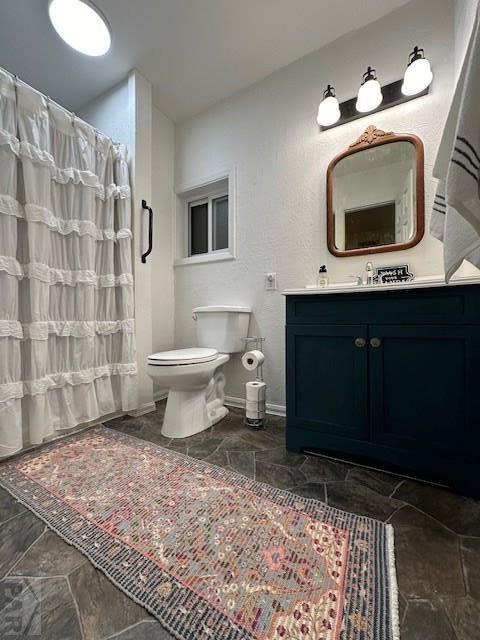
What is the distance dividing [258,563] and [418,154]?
1933 millimetres

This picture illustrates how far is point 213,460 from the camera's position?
1.25 meters

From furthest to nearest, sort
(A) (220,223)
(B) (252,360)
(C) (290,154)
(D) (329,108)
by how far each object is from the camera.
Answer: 1. (A) (220,223)
2. (C) (290,154)
3. (B) (252,360)
4. (D) (329,108)

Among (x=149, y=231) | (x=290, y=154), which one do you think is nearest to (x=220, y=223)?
(x=149, y=231)

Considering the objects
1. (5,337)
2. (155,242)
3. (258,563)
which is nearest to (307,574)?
(258,563)

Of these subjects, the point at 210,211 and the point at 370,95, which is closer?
the point at 370,95

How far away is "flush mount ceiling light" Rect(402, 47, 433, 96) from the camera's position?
134cm

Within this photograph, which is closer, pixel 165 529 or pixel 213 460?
pixel 165 529

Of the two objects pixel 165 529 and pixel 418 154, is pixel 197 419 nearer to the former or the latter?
pixel 165 529

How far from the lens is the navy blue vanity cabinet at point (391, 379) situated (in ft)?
3.19

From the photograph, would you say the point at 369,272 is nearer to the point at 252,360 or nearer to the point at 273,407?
the point at 252,360

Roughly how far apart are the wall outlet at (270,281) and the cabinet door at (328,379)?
0.60 meters

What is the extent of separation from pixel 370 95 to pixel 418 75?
223 millimetres

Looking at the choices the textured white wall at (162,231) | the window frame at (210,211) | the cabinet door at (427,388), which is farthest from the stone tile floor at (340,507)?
the window frame at (210,211)

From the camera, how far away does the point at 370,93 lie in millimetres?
1461
